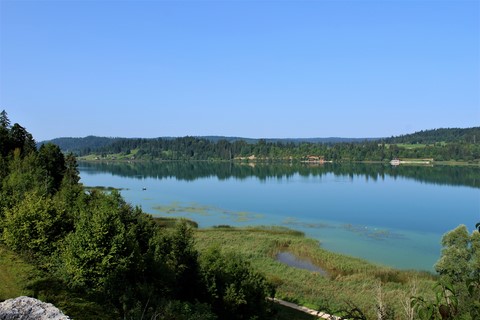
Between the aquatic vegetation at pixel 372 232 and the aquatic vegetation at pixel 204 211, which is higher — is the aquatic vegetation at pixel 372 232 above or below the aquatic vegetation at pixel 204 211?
below

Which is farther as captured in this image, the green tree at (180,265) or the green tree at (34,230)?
the green tree at (34,230)

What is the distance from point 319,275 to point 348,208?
147 ft

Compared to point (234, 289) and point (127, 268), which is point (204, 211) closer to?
point (234, 289)

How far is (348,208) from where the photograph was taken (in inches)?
3130

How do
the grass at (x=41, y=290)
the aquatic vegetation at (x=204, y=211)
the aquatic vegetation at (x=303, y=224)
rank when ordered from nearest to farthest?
the grass at (x=41, y=290)
the aquatic vegetation at (x=303, y=224)
the aquatic vegetation at (x=204, y=211)

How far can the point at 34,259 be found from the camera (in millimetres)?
23953

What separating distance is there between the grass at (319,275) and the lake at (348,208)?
4568 mm

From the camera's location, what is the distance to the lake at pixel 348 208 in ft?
170

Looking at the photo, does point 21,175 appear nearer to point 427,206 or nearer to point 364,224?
point 364,224

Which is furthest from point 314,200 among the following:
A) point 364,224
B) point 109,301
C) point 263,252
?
point 109,301

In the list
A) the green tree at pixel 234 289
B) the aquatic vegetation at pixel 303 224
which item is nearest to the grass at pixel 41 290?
the green tree at pixel 234 289

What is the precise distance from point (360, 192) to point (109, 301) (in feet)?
305

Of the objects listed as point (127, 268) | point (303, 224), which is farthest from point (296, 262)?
point (127, 268)

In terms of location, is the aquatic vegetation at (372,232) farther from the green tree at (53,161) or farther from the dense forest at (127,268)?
the green tree at (53,161)
